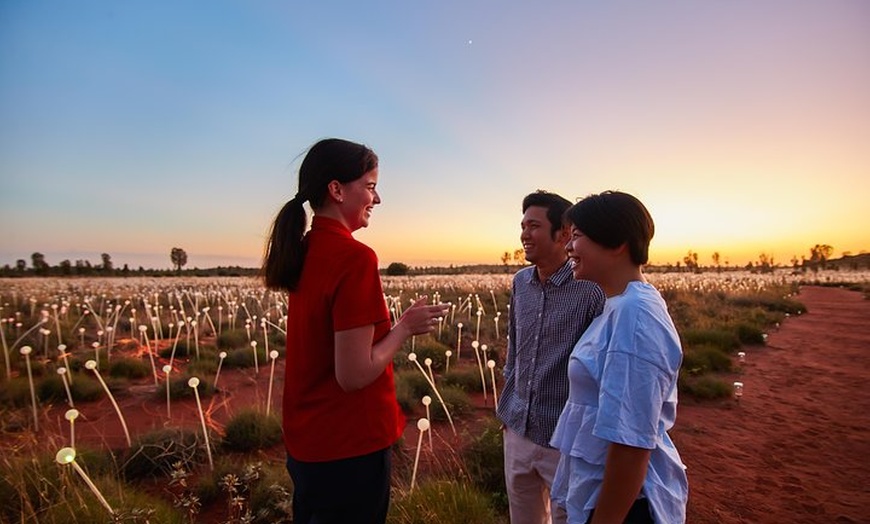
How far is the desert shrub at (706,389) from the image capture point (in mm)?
7395

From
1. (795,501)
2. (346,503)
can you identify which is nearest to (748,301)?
(795,501)

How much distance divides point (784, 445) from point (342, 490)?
6.38m

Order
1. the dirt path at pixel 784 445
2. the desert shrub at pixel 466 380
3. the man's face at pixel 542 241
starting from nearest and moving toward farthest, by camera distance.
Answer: the man's face at pixel 542 241, the dirt path at pixel 784 445, the desert shrub at pixel 466 380

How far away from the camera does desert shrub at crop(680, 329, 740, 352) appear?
35.9ft

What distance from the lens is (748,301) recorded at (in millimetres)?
19797

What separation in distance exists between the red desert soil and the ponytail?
3296 millimetres

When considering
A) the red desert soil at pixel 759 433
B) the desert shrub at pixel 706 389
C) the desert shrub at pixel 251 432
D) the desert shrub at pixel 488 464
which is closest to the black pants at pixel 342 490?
the desert shrub at pixel 488 464

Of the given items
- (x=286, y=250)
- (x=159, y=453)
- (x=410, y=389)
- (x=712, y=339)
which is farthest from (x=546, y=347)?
(x=712, y=339)

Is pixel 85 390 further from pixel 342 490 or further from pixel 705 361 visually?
pixel 705 361

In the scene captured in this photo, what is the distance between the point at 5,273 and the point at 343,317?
6687cm

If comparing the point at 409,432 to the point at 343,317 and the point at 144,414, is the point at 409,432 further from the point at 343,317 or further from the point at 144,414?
the point at 343,317

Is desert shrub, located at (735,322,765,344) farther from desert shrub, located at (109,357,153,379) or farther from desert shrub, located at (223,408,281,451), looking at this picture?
desert shrub, located at (109,357,153,379)

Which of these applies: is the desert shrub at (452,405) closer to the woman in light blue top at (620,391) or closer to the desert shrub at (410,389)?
the desert shrub at (410,389)

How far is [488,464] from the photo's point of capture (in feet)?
14.6
